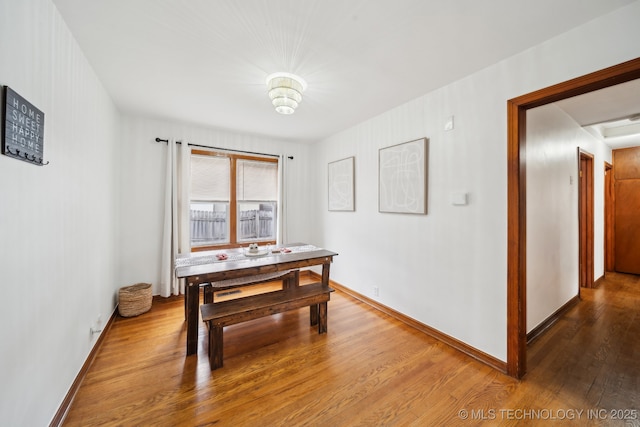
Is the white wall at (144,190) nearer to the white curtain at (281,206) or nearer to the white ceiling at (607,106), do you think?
the white curtain at (281,206)

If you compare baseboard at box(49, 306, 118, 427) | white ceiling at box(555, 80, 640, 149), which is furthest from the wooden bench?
white ceiling at box(555, 80, 640, 149)

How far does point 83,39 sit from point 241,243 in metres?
3.04

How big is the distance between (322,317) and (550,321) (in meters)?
2.58

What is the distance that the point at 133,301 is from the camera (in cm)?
290

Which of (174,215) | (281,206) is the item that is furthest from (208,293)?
(281,206)

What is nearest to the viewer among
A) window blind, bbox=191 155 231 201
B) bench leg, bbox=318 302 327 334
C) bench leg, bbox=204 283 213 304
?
bench leg, bbox=318 302 327 334

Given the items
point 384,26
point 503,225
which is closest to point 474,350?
point 503,225

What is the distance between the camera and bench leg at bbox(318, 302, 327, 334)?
2512 millimetres

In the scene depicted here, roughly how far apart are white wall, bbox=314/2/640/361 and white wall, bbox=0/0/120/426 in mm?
2927

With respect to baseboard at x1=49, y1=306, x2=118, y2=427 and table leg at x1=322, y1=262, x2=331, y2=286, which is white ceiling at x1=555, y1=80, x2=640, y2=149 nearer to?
table leg at x1=322, y1=262, x2=331, y2=286

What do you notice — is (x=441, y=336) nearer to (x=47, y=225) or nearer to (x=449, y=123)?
(x=449, y=123)

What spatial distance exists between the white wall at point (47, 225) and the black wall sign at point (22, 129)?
48 millimetres

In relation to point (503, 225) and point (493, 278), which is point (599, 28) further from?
point (493, 278)

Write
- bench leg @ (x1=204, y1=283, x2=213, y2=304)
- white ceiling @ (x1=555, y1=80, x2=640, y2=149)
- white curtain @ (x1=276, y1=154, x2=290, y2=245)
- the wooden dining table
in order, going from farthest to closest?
1. white curtain @ (x1=276, y1=154, x2=290, y2=245)
2. bench leg @ (x1=204, y1=283, x2=213, y2=304)
3. white ceiling @ (x1=555, y1=80, x2=640, y2=149)
4. the wooden dining table
